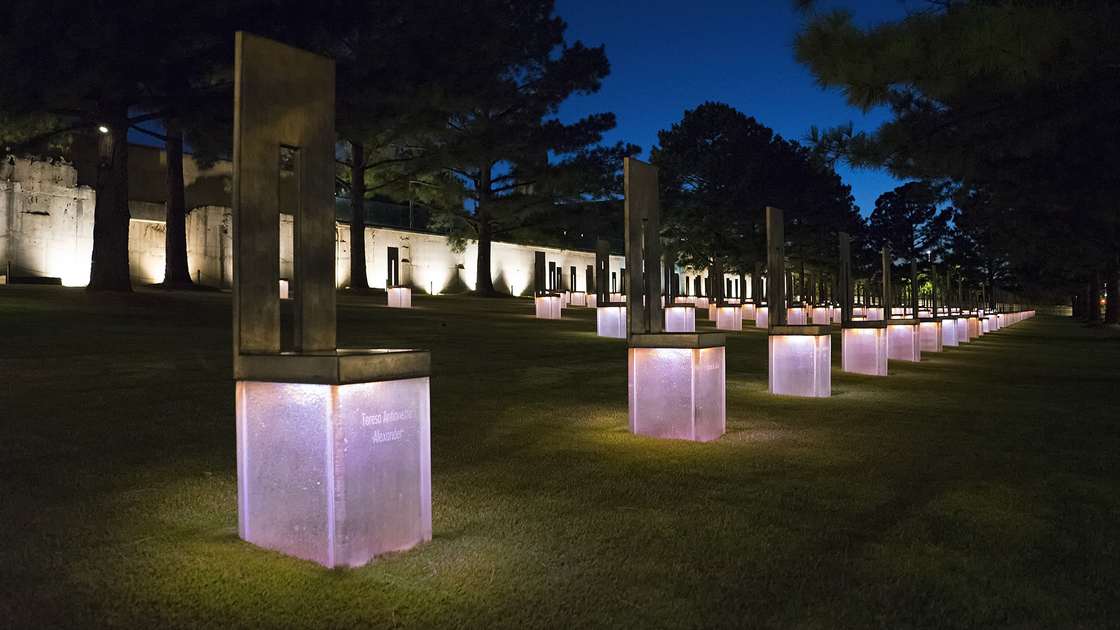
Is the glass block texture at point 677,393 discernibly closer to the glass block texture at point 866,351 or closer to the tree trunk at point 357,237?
the glass block texture at point 866,351

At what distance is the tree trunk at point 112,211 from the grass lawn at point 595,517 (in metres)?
10.8

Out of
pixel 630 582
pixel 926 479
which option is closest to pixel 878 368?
pixel 926 479

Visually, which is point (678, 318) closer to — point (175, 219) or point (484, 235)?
point (175, 219)

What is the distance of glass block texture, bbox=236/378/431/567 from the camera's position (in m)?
3.45

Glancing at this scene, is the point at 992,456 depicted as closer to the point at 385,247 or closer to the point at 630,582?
the point at 630,582

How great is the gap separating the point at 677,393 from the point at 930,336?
14.1 m

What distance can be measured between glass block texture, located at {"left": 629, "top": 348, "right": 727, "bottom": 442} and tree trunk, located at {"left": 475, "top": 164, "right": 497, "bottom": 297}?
91.5ft

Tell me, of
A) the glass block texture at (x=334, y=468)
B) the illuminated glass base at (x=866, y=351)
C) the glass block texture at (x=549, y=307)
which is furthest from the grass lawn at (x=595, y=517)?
the glass block texture at (x=549, y=307)

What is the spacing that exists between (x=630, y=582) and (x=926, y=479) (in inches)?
106

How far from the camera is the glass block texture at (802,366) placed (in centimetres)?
937

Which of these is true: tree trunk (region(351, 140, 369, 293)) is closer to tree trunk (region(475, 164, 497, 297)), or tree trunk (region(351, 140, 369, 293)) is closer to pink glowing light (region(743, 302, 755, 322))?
tree trunk (region(475, 164, 497, 297))

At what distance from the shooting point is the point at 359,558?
3.50m

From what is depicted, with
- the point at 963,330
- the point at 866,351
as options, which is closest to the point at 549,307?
the point at 866,351

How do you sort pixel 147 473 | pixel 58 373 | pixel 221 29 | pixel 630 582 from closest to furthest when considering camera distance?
pixel 630 582, pixel 147 473, pixel 58 373, pixel 221 29
